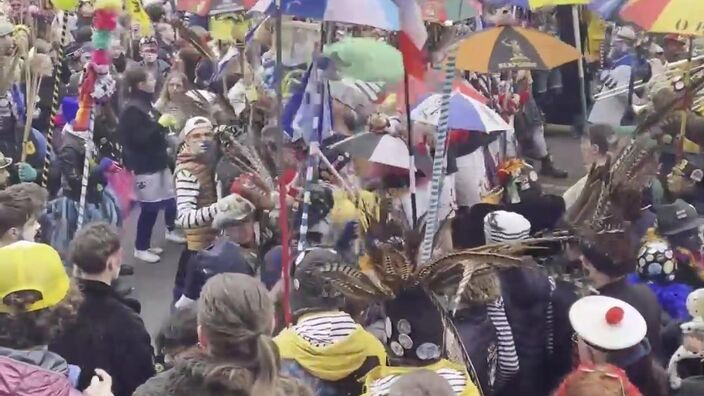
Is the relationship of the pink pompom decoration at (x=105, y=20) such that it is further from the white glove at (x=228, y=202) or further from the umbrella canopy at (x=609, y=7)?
the umbrella canopy at (x=609, y=7)

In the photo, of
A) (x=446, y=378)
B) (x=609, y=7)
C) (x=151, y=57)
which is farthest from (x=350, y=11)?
(x=151, y=57)

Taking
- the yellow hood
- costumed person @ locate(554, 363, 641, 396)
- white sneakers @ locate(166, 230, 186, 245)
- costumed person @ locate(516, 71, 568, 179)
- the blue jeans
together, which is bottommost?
white sneakers @ locate(166, 230, 186, 245)

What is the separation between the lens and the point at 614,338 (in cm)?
300

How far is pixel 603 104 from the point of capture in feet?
26.1

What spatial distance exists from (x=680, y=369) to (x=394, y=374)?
1237mm

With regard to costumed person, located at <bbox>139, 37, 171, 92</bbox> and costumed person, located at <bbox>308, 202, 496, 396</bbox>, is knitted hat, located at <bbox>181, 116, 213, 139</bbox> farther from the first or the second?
costumed person, located at <bbox>139, 37, 171, 92</bbox>

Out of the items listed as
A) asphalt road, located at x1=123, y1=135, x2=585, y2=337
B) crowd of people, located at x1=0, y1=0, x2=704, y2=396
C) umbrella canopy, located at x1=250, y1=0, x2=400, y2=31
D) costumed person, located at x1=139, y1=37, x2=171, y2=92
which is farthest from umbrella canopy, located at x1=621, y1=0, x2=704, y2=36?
costumed person, located at x1=139, y1=37, x2=171, y2=92

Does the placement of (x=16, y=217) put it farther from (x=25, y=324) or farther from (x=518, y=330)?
(x=518, y=330)

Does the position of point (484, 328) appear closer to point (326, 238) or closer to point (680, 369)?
point (680, 369)

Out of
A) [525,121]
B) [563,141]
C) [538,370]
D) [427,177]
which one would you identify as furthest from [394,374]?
[563,141]

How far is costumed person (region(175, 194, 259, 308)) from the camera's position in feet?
14.2

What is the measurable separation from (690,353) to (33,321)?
228cm

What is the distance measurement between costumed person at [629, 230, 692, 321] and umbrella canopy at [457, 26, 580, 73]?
303cm

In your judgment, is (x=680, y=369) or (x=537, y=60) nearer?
(x=680, y=369)
